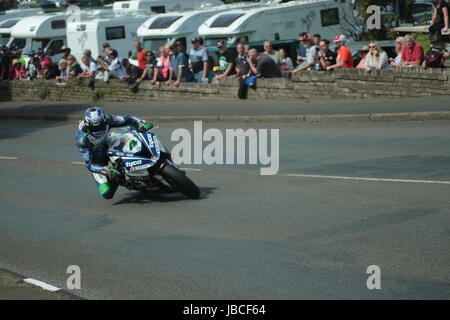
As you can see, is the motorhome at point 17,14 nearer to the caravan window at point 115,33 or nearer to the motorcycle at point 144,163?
the caravan window at point 115,33

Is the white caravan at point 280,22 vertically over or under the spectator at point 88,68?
over

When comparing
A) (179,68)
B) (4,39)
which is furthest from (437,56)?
(4,39)

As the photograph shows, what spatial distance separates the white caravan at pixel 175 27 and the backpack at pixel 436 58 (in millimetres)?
12606

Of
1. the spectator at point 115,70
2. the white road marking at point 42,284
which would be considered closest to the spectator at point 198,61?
the spectator at point 115,70

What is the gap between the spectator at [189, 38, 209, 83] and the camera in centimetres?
2453

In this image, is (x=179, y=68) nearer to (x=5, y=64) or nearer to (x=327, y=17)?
(x=327, y=17)

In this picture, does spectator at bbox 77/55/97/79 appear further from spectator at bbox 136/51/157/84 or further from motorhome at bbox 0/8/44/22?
motorhome at bbox 0/8/44/22

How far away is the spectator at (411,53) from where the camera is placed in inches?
768

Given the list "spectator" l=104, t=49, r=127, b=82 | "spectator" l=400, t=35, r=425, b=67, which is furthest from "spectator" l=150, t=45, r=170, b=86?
"spectator" l=400, t=35, r=425, b=67

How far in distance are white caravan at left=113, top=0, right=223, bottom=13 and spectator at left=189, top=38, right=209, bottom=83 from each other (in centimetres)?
1266

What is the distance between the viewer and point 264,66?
22.8 metres

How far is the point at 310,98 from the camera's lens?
22172 mm
